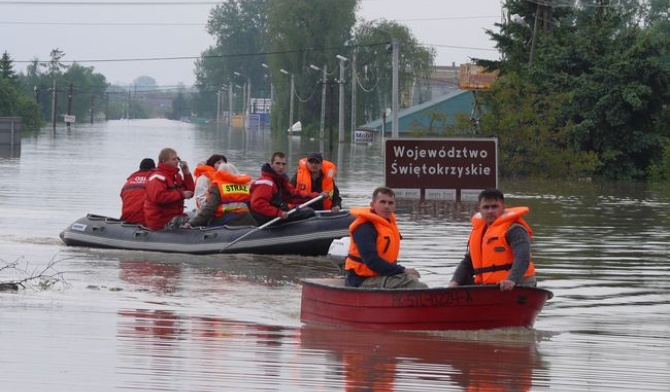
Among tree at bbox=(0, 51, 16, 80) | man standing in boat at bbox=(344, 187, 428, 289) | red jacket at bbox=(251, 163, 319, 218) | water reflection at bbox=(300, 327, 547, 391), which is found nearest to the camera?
water reflection at bbox=(300, 327, 547, 391)

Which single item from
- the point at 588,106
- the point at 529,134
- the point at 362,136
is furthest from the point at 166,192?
the point at 362,136

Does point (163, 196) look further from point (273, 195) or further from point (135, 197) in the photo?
point (273, 195)

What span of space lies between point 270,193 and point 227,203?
0.92 meters

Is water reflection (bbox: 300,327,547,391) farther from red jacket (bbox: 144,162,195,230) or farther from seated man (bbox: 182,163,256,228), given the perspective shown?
red jacket (bbox: 144,162,195,230)

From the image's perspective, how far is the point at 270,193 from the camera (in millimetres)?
19391

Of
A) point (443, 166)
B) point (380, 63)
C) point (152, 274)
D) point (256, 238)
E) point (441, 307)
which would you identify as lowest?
point (152, 274)

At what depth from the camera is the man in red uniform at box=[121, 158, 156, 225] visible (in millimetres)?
20391

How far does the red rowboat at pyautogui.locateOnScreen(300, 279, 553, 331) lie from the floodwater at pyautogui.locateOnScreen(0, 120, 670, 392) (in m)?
0.12

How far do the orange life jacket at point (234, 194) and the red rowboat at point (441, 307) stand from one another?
7404mm

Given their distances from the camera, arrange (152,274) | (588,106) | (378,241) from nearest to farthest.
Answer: (378,241), (152,274), (588,106)

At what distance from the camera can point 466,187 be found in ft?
99.1

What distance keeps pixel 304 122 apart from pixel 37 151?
4775cm

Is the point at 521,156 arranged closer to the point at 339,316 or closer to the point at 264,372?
the point at 339,316

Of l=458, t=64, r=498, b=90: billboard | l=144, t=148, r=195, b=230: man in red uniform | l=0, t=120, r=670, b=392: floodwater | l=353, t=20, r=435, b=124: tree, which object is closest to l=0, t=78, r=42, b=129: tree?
l=353, t=20, r=435, b=124: tree
